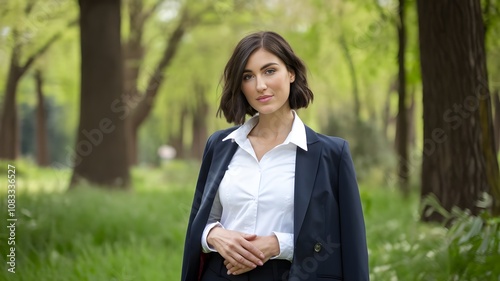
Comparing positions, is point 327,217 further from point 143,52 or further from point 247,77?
point 143,52

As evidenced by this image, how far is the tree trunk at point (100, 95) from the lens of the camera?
1102cm

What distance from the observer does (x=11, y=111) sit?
20.0 metres

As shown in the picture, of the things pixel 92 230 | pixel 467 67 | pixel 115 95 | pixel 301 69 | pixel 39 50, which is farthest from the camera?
pixel 39 50

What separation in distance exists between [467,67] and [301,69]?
417 cm

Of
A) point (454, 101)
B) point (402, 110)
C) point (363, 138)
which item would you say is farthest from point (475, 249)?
point (363, 138)

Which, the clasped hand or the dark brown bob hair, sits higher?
the dark brown bob hair

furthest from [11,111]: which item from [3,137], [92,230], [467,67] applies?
[467,67]

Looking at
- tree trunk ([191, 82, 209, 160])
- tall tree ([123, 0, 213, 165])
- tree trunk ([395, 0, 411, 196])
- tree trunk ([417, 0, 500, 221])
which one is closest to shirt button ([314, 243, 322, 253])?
tree trunk ([417, 0, 500, 221])

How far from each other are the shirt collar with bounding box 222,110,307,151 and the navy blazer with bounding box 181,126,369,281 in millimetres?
34

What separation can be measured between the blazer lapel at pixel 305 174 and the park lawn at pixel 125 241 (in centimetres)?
202

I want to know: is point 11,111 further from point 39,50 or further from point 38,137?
point 38,137

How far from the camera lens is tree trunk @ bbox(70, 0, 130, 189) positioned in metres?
11.0

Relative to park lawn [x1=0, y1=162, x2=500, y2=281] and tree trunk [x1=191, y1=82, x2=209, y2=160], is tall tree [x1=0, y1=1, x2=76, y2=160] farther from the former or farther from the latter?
tree trunk [x1=191, y1=82, x2=209, y2=160]

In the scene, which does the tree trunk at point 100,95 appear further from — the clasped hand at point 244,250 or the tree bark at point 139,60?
the clasped hand at point 244,250
